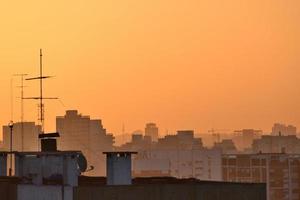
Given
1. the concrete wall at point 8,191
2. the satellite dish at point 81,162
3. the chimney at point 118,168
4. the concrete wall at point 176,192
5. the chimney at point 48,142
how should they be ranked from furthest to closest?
the chimney at point 48,142 < the concrete wall at point 8,191 < the satellite dish at point 81,162 < the chimney at point 118,168 < the concrete wall at point 176,192

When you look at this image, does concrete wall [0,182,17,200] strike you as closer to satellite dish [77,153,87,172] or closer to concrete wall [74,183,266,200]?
satellite dish [77,153,87,172]

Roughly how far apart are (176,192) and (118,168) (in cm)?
243

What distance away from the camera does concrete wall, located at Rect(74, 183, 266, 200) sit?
45.7m

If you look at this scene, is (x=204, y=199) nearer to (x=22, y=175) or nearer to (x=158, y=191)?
(x=158, y=191)

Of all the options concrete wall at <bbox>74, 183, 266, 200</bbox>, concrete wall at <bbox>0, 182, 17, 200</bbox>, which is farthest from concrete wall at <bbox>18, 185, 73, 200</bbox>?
concrete wall at <bbox>0, 182, 17, 200</bbox>

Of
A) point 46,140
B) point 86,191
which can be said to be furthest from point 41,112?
point 86,191

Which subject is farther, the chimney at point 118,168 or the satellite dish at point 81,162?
the satellite dish at point 81,162

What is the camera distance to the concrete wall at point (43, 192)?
45.7 m

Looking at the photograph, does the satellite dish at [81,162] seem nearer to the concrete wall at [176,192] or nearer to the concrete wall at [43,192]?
the concrete wall at [43,192]

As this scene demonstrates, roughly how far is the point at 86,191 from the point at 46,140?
717 cm

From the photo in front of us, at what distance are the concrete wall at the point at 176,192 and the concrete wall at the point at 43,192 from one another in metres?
0.46

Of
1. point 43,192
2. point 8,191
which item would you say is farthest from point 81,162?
point 8,191

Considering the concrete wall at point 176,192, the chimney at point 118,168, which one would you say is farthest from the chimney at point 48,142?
the concrete wall at point 176,192

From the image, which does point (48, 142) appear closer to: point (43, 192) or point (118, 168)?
point (43, 192)
